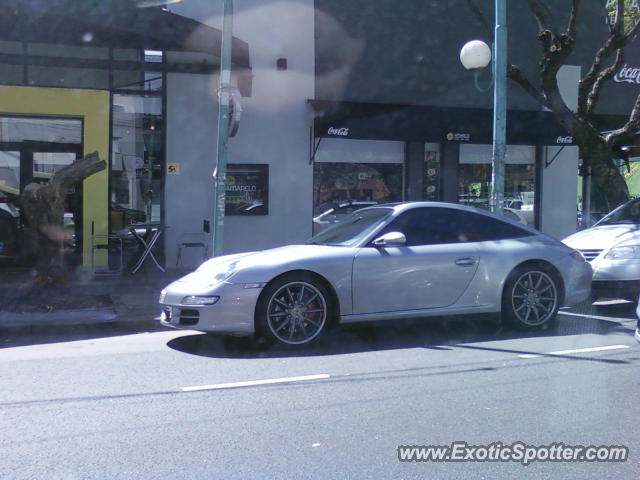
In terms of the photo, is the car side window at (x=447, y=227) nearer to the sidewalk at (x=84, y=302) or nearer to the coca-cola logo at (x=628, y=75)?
the sidewalk at (x=84, y=302)

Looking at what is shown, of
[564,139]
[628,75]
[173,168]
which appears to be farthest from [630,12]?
[173,168]

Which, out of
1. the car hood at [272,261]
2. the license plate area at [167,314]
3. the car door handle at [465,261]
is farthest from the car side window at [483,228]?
the license plate area at [167,314]

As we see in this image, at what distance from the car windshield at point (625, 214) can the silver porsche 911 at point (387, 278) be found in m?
2.49

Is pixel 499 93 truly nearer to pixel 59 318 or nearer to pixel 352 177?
pixel 352 177

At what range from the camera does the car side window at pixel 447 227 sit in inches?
A: 295

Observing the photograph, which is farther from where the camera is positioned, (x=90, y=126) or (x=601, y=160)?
(x=90, y=126)

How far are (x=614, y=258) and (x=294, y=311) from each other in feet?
15.1

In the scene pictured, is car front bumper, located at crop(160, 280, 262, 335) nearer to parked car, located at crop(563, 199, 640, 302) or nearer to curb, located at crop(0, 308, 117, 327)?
curb, located at crop(0, 308, 117, 327)

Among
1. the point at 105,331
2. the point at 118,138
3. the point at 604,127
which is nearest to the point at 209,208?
the point at 118,138

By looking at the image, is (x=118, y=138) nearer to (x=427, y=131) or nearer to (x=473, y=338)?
(x=427, y=131)

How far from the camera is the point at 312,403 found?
5.22 m

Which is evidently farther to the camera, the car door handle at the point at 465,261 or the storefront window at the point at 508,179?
the storefront window at the point at 508,179

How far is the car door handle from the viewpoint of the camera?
7.45m

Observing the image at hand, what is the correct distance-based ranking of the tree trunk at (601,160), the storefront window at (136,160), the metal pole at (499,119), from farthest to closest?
the storefront window at (136,160), the tree trunk at (601,160), the metal pole at (499,119)
